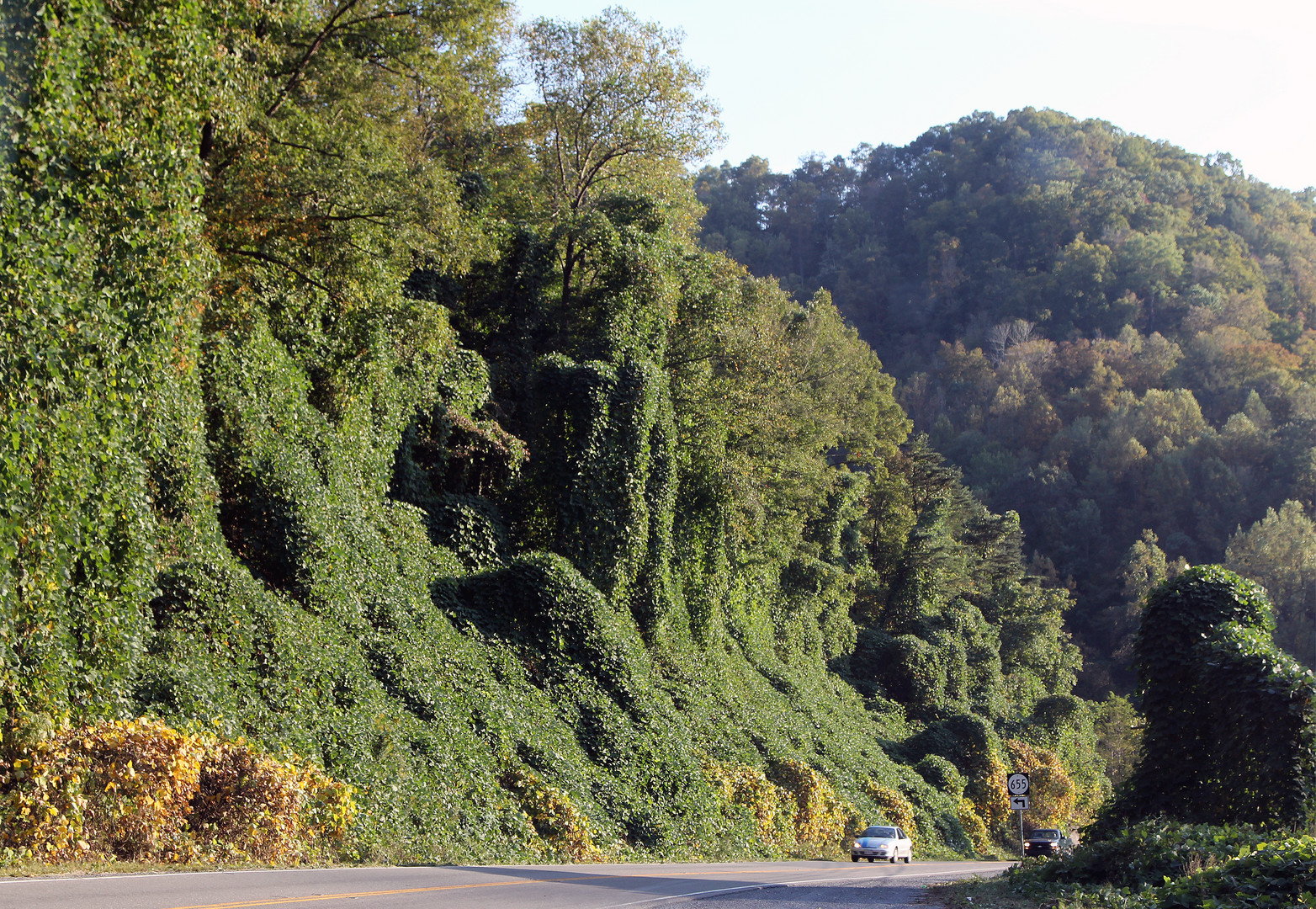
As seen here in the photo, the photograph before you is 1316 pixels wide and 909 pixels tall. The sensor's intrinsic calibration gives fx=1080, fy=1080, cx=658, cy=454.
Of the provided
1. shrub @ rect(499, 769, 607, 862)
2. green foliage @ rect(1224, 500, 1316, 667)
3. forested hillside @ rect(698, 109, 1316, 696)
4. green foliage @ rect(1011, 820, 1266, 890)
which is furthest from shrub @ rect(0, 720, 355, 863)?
green foliage @ rect(1224, 500, 1316, 667)

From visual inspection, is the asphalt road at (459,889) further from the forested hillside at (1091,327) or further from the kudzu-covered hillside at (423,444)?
the forested hillside at (1091,327)

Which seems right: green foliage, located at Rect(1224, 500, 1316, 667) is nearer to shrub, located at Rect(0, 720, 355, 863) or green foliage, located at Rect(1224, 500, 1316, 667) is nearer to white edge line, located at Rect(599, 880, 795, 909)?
white edge line, located at Rect(599, 880, 795, 909)

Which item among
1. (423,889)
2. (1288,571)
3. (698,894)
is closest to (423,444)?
(698,894)

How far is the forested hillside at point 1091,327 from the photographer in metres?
85.7

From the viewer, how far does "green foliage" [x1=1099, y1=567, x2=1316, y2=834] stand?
16.1m

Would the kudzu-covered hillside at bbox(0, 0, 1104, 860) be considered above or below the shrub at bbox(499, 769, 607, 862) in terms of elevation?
above

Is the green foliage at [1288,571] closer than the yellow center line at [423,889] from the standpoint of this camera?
No

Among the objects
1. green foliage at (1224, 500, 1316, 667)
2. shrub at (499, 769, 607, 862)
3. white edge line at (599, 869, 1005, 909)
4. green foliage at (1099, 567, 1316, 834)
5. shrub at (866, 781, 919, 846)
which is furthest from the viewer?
green foliage at (1224, 500, 1316, 667)

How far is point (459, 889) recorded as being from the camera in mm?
11273

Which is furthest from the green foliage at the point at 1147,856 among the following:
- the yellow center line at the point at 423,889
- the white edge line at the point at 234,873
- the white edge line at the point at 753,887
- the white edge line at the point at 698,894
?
the yellow center line at the point at 423,889

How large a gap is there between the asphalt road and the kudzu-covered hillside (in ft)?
7.20

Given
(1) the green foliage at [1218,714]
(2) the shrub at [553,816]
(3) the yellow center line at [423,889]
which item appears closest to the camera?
(3) the yellow center line at [423,889]

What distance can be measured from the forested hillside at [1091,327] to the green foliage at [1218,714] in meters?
62.8

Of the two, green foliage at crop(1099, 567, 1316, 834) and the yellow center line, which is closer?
the yellow center line
